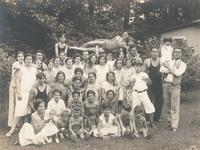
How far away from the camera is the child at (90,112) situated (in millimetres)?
11094

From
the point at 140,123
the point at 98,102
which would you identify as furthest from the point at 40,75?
the point at 140,123

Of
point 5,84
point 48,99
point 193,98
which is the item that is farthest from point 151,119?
point 193,98

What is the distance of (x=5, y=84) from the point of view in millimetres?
13570

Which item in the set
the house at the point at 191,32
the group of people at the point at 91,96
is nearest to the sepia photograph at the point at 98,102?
the group of people at the point at 91,96

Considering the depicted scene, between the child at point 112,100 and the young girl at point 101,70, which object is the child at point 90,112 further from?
the young girl at point 101,70

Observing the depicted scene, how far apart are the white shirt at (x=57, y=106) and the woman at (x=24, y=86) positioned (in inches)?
25.6

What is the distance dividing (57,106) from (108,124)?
46.0 inches

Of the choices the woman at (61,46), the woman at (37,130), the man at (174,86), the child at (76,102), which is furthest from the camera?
the woman at (61,46)

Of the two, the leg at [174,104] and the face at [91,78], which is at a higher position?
the face at [91,78]

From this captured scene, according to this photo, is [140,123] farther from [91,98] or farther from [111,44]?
[111,44]

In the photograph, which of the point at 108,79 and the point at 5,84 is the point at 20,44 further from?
the point at 108,79

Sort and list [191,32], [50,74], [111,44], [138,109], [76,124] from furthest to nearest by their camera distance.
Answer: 1. [191,32]
2. [111,44]
3. [50,74]
4. [138,109]
5. [76,124]

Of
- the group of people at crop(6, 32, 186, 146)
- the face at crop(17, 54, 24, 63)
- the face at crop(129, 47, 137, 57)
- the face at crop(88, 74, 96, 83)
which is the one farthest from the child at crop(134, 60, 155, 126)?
the face at crop(17, 54, 24, 63)

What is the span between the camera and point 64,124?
35.9ft
